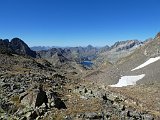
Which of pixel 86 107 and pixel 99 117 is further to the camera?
pixel 86 107

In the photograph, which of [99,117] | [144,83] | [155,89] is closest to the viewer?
[99,117]

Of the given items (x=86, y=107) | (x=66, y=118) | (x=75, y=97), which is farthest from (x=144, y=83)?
(x=66, y=118)

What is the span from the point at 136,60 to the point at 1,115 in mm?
85639

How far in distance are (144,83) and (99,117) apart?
48923 millimetres

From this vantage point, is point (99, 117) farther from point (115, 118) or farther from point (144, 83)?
point (144, 83)

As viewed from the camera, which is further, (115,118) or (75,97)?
(75,97)

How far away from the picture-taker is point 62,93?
132 ft

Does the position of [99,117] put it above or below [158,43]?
below

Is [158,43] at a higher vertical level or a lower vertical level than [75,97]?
higher

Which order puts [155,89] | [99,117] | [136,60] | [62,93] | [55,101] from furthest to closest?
[136,60] < [155,89] < [62,93] < [55,101] < [99,117]

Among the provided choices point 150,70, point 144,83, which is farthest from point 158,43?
point 144,83

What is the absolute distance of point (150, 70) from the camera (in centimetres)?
8406

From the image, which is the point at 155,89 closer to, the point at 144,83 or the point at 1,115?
the point at 144,83

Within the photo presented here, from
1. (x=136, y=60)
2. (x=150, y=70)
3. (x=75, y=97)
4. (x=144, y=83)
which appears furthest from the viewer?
(x=136, y=60)
